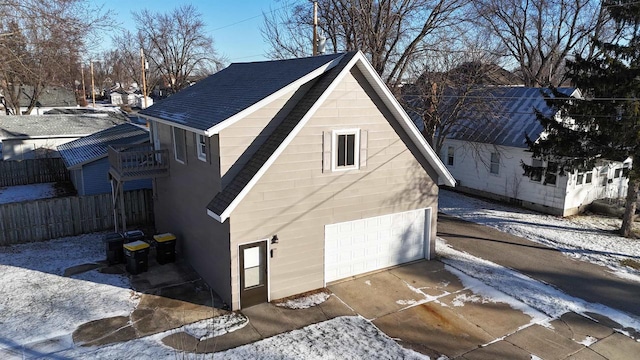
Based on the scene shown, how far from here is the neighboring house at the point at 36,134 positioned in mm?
26531

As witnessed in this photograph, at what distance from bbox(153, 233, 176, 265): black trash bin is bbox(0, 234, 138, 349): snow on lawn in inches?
50.7

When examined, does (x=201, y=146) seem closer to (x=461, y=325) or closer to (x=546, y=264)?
(x=461, y=325)

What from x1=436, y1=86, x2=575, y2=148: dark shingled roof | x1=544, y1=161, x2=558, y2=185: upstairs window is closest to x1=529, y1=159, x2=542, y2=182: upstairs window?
x1=544, y1=161, x2=558, y2=185: upstairs window

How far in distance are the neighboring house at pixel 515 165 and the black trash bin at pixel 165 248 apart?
14324mm

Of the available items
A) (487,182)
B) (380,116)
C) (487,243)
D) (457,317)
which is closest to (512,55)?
(487,182)

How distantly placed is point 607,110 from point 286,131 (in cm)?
1239

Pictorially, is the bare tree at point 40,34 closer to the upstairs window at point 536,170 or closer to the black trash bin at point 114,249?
the black trash bin at point 114,249

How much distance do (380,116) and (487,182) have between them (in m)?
12.8

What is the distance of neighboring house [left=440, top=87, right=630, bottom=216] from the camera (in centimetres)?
1955

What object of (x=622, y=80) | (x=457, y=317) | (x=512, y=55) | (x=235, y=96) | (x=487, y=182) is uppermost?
(x=512, y=55)

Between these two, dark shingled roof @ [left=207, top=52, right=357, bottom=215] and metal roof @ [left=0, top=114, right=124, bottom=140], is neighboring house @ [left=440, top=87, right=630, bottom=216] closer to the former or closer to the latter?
dark shingled roof @ [left=207, top=52, right=357, bottom=215]

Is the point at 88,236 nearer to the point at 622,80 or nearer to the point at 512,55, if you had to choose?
the point at 622,80

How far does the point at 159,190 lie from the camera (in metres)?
15.7

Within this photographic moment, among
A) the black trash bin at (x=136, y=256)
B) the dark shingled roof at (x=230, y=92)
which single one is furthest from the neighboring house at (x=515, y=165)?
the black trash bin at (x=136, y=256)
